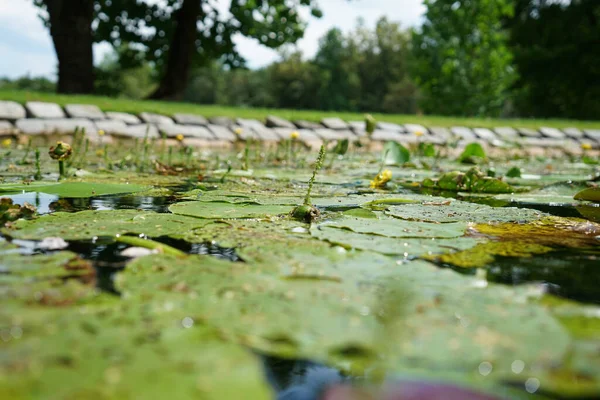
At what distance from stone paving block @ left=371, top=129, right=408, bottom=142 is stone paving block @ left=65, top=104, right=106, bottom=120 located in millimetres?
2766

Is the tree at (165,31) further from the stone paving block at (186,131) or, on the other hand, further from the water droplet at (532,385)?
the water droplet at (532,385)

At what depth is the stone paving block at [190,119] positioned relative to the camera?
506cm

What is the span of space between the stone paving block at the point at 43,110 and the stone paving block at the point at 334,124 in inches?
106

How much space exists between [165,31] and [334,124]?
5273mm

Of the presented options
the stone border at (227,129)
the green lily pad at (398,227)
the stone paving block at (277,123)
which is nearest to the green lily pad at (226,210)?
the green lily pad at (398,227)

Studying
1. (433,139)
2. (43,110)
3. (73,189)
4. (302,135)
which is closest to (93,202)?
(73,189)

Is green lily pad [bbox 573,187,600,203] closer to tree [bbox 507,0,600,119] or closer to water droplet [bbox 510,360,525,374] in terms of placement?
water droplet [bbox 510,360,525,374]

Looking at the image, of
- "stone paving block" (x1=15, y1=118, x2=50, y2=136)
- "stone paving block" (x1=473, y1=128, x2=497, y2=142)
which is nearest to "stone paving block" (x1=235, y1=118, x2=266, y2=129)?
"stone paving block" (x1=15, y1=118, x2=50, y2=136)

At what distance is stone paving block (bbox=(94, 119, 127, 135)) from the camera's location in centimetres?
438

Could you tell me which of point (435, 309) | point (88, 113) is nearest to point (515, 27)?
point (88, 113)

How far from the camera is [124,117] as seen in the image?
4.78 m

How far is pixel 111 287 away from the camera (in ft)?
2.45

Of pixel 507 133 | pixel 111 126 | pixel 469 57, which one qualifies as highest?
pixel 469 57

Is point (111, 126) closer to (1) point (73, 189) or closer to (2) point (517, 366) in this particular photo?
(1) point (73, 189)
